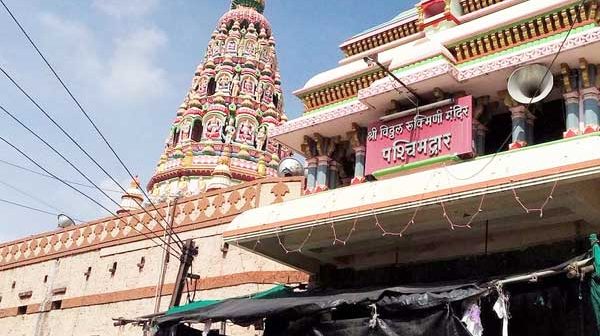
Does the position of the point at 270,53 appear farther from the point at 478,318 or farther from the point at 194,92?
the point at 478,318

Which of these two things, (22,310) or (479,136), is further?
(22,310)

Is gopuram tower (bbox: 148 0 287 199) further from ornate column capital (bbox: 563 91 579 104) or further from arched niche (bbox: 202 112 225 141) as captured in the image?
ornate column capital (bbox: 563 91 579 104)

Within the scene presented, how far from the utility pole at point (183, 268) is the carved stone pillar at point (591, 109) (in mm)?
8148

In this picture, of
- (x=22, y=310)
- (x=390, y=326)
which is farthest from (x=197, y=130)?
(x=390, y=326)

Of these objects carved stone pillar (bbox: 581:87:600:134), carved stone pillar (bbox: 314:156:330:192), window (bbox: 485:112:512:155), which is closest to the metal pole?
carved stone pillar (bbox: 314:156:330:192)

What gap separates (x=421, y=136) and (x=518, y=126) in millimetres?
1395

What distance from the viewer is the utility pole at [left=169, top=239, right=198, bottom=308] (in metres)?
13.9

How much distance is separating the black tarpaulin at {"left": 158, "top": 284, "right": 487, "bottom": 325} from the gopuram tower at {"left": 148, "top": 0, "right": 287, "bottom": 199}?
1920 centimetres

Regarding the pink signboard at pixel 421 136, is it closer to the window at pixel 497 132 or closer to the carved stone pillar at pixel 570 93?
the window at pixel 497 132

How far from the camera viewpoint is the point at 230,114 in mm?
33062

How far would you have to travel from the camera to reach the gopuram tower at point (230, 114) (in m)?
30.7

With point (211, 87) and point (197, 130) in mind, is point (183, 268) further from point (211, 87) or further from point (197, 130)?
point (211, 87)

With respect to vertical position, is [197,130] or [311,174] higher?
[197,130]

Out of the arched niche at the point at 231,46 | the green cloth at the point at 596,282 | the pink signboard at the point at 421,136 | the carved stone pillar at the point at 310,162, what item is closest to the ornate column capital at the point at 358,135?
the pink signboard at the point at 421,136
